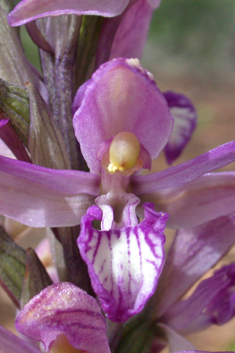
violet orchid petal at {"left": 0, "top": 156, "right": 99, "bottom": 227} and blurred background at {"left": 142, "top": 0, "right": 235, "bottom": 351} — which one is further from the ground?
violet orchid petal at {"left": 0, "top": 156, "right": 99, "bottom": 227}

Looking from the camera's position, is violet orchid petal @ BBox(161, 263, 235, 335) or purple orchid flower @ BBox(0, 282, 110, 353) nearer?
purple orchid flower @ BBox(0, 282, 110, 353)

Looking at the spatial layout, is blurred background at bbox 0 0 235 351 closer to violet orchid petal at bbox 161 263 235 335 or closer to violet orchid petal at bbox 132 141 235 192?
violet orchid petal at bbox 161 263 235 335

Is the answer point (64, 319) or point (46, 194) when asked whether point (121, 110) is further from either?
point (64, 319)

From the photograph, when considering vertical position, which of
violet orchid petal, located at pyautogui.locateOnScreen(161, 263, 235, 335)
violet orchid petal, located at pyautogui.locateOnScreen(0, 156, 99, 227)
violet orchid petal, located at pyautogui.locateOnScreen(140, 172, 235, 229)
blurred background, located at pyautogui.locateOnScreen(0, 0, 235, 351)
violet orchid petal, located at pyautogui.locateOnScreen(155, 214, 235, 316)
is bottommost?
blurred background, located at pyautogui.locateOnScreen(0, 0, 235, 351)

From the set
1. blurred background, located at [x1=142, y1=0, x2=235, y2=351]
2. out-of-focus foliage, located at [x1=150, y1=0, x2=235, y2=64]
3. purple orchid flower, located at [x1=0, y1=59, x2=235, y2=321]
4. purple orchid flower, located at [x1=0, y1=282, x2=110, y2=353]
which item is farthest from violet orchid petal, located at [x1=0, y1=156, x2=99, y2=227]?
out-of-focus foliage, located at [x1=150, y1=0, x2=235, y2=64]

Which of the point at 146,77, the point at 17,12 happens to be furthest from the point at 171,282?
the point at 17,12

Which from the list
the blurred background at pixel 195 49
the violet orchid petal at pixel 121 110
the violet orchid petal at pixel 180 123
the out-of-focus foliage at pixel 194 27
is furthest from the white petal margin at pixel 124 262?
the out-of-focus foliage at pixel 194 27

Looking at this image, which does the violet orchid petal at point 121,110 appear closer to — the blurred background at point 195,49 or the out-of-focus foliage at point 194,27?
the blurred background at point 195,49

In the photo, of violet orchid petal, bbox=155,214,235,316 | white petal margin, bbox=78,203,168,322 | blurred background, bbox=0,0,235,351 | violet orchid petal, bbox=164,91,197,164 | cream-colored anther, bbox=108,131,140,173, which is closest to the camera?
white petal margin, bbox=78,203,168,322
